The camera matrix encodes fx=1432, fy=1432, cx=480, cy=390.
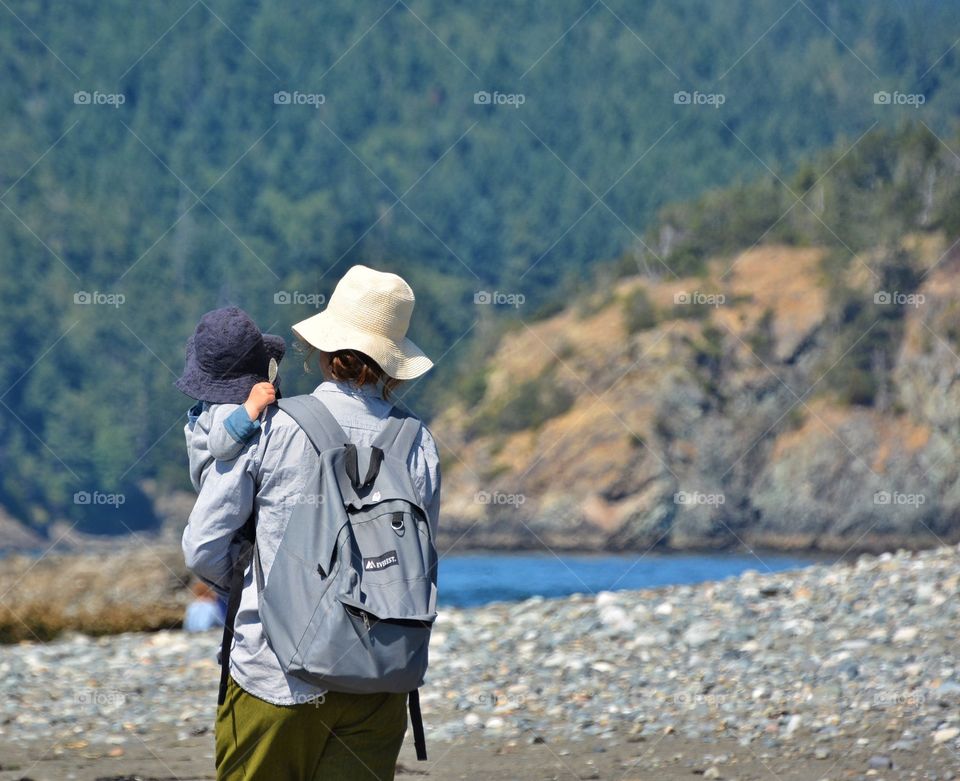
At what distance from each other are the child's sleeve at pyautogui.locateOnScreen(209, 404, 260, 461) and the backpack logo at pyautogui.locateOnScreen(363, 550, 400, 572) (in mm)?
336

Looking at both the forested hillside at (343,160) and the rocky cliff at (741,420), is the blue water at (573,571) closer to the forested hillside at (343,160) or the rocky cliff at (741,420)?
the rocky cliff at (741,420)

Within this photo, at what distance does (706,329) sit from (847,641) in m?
42.0

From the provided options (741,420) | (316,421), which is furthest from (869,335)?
(316,421)

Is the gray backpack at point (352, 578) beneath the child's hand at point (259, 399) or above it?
beneath

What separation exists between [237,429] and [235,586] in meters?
0.30

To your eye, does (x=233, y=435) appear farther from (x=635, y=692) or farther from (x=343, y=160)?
(x=343, y=160)

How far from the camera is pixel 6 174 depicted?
69.9 metres

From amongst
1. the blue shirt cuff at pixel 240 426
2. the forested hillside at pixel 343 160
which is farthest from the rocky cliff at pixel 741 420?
the blue shirt cuff at pixel 240 426

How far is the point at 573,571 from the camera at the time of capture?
42594 mm

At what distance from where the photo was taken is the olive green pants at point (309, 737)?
107 inches

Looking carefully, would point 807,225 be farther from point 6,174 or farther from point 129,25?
point 129,25

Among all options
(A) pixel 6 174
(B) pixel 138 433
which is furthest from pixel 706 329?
(A) pixel 6 174

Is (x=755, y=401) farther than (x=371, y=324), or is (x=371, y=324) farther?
(x=755, y=401)

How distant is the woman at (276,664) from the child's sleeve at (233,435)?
19mm
